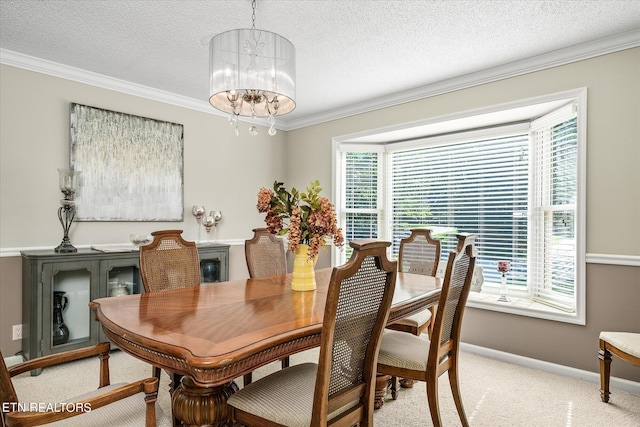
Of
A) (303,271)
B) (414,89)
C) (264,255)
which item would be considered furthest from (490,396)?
(414,89)

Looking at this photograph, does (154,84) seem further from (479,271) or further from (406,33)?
(479,271)

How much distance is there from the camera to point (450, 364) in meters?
2.12

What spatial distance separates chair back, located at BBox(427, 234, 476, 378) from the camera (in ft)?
6.25

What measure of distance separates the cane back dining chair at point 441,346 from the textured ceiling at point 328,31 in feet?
5.20

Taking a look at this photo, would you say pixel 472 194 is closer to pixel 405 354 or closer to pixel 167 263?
pixel 405 354

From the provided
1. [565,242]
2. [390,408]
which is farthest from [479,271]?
[390,408]

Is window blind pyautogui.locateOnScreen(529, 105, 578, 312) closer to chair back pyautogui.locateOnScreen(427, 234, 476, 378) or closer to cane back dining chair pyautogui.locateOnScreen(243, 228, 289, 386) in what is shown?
chair back pyautogui.locateOnScreen(427, 234, 476, 378)

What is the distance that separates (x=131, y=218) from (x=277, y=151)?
7.03 ft

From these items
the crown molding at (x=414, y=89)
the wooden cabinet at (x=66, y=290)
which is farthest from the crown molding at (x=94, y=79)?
the wooden cabinet at (x=66, y=290)

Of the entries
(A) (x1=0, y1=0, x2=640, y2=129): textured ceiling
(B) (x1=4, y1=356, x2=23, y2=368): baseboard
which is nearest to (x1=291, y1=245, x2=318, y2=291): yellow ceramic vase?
(A) (x1=0, y1=0, x2=640, y2=129): textured ceiling

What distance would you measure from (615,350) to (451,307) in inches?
48.7

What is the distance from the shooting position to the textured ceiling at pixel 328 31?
95.9 inches

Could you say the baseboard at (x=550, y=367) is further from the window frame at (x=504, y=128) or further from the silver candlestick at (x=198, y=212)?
the silver candlestick at (x=198, y=212)

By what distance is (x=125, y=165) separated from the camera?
147 inches
